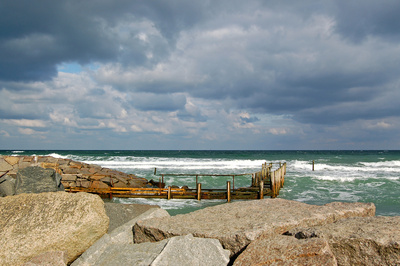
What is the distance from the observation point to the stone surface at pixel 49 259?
5238mm

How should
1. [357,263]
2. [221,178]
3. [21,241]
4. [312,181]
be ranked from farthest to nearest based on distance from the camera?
[221,178] < [312,181] < [21,241] < [357,263]

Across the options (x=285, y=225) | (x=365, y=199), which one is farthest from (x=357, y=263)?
(x=365, y=199)

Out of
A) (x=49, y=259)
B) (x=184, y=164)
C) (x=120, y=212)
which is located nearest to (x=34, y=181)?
(x=120, y=212)

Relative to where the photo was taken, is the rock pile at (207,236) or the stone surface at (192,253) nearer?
the rock pile at (207,236)

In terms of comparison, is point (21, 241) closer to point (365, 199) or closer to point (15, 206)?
point (15, 206)

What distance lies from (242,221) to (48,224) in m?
4.09

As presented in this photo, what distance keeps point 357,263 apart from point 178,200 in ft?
45.2

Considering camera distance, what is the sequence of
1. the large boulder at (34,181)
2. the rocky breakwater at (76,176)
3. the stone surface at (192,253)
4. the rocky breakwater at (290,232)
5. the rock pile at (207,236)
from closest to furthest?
the rocky breakwater at (290,232) → the rock pile at (207,236) → the stone surface at (192,253) → the large boulder at (34,181) → the rocky breakwater at (76,176)

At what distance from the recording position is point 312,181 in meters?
28.0

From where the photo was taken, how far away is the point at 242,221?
6.27 m

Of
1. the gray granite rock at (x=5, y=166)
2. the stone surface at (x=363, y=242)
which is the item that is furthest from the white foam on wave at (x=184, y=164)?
the stone surface at (x=363, y=242)

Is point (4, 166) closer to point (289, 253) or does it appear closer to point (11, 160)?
point (11, 160)

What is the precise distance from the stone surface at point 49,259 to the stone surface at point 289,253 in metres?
3.37

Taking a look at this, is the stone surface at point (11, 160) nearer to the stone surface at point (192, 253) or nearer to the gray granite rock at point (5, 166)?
the gray granite rock at point (5, 166)
